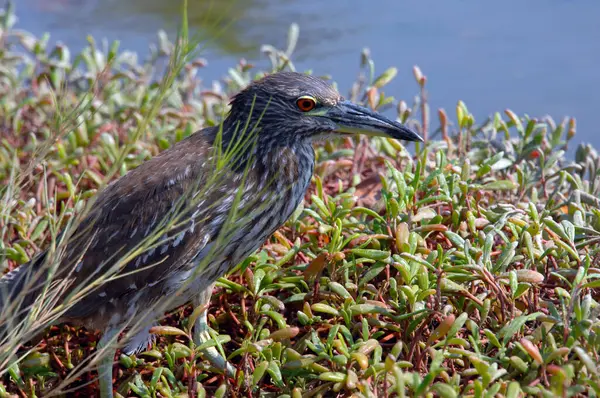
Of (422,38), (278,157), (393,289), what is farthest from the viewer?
(422,38)

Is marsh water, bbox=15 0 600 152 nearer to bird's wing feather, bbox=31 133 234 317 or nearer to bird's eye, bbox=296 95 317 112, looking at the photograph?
bird's eye, bbox=296 95 317 112

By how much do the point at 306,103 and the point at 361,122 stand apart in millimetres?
290

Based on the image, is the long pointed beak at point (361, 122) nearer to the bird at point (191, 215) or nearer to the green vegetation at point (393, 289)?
the bird at point (191, 215)

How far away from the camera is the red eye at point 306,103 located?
4312 millimetres

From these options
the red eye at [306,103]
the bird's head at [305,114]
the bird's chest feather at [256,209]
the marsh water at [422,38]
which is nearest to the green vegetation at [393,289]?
the bird's chest feather at [256,209]

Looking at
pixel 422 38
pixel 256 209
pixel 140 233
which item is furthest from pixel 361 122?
pixel 422 38

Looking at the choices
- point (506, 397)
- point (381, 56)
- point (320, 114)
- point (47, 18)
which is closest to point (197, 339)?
point (320, 114)

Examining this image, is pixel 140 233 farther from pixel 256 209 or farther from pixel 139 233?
pixel 256 209

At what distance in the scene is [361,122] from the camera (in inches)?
169

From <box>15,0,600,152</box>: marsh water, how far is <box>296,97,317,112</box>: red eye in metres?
3.57

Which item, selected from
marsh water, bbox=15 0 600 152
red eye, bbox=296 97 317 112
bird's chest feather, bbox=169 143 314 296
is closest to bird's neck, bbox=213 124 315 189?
bird's chest feather, bbox=169 143 314 296

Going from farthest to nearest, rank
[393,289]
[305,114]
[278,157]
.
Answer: [305,114] → [278,157] → [393,289]

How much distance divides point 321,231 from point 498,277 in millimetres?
906

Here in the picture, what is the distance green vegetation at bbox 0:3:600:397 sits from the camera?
3139 millimetres
